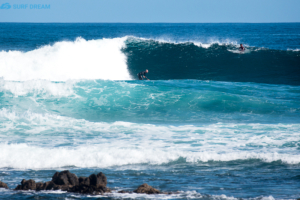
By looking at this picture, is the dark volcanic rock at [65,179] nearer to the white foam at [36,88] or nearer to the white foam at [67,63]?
the white foam at [36,88]

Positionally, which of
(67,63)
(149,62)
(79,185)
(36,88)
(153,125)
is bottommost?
(79,185)

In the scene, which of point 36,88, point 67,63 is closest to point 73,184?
point 36,88

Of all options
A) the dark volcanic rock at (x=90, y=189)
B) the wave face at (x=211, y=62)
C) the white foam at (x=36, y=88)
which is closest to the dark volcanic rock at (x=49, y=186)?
the dark volcanic rock at (x=90, y=189)

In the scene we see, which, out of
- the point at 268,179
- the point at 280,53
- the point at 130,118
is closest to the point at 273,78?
the point at 280,53

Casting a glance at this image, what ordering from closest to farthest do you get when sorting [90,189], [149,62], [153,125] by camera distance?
[90,189] → [153,125] → [149,62]

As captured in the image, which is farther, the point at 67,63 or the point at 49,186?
the point at 67,63

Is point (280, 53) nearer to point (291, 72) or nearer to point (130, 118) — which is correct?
point (291, 72)

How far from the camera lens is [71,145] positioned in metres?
8.47

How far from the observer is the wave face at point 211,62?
21594mm

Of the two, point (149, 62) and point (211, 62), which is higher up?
point (149, 62)

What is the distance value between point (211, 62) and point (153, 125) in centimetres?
1426

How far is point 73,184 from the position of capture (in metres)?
5.41

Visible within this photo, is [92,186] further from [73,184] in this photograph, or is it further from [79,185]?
[73,184]

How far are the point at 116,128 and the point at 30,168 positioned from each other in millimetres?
3772
